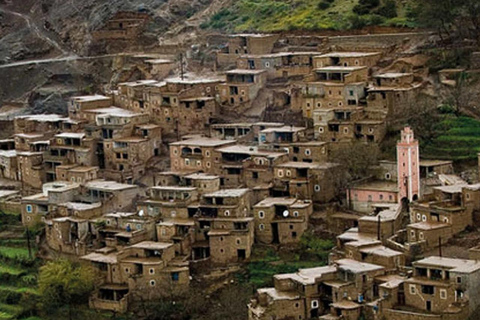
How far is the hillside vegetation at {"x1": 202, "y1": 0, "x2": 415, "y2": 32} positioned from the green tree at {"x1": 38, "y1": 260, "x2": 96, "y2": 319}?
56.4 ft

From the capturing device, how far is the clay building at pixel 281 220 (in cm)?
4516

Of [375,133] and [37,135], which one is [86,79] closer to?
[37,135]

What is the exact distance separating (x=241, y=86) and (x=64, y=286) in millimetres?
11863

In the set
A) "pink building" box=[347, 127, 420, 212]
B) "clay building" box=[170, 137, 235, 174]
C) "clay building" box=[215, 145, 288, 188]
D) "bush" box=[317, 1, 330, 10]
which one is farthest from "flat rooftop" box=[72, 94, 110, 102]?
"pink building" box=[347, 127, 420, 212]

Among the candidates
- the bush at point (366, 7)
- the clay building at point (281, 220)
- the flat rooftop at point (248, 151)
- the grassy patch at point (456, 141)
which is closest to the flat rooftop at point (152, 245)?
the clay building at point (281, 220)

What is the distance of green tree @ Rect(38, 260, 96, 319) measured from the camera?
147ft

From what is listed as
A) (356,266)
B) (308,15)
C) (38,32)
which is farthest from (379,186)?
(38,32)

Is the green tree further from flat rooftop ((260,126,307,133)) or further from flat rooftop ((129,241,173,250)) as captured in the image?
flat rooftop ((260,126,307,133))

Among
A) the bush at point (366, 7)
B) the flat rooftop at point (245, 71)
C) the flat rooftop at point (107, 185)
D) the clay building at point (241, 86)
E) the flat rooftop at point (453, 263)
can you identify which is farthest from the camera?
the bush at point (366, 7)

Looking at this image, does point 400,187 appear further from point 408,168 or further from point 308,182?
point 308,182

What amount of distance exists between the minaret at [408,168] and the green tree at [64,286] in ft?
33.0

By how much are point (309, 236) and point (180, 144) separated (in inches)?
290

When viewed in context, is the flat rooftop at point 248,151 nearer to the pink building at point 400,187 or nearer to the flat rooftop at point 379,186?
the flat rooftop at point 379,186

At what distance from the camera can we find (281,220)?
149 feet
